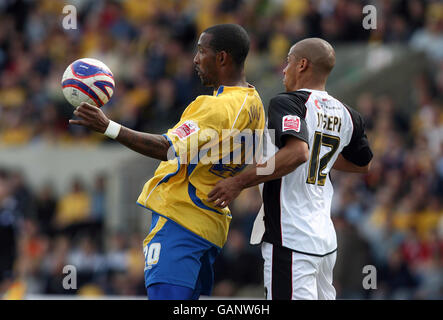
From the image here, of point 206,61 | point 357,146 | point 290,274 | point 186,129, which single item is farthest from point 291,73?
point 290,274

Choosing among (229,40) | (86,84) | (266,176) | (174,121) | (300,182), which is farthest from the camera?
(174,121)

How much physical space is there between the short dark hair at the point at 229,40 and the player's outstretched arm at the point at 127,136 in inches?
32.0

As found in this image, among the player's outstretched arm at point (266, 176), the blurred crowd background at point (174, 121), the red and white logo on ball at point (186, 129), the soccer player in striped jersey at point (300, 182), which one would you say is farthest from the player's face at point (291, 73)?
the blurred crowd background at point (174, 121)

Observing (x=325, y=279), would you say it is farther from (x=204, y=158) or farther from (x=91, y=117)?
(x=91, y=117)

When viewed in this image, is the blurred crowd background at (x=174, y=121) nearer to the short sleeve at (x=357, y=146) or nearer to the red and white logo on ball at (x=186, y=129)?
the red and white logo on ball at (x=186, y=129)

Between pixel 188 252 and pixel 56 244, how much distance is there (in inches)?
349

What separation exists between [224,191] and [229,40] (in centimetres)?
107

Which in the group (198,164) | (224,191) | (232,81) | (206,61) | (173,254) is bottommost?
(173,254)

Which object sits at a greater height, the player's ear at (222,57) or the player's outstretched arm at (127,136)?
the player's ear at (222,57)

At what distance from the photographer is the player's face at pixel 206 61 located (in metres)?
5.78

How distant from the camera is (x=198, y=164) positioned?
5641 mm

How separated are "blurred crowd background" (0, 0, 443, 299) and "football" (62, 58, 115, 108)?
3.55 m

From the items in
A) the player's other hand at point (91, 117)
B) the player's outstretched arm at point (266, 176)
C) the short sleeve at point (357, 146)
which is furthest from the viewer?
the short sleeve at point (357, 146)

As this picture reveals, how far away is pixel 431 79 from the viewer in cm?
1426
